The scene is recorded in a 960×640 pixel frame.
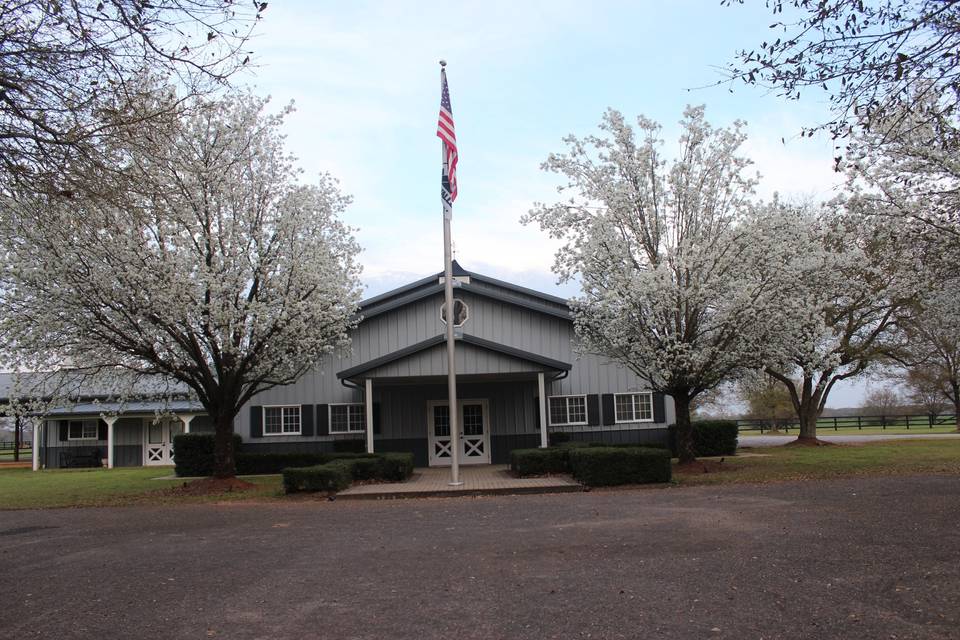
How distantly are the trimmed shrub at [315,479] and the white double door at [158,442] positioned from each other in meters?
15.6

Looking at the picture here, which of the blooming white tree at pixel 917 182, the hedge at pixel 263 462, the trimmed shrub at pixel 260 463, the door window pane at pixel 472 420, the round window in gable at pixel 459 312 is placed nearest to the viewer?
the blooming white tree at pixel 917 182

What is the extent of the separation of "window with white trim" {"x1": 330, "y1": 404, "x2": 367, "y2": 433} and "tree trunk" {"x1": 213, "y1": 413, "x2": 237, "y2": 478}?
556 centimetres

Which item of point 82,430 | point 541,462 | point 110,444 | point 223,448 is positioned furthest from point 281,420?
point 82,430

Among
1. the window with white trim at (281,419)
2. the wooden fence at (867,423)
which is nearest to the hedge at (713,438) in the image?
the window with white trim at (281,419)

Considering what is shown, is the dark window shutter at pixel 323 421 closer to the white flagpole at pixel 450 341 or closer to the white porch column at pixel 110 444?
Result: the white flagpole at pixel 450 341

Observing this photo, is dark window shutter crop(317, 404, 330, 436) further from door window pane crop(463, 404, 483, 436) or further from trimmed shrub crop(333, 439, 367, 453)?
door window pane crop(463, 404, 483, 436)

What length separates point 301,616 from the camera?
21.0 ft

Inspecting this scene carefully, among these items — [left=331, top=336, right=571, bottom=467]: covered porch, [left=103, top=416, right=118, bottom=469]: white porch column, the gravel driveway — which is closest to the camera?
the gravel driveway

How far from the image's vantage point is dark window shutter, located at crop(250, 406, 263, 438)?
24.4m

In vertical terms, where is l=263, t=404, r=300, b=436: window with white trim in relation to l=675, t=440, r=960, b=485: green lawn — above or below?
above

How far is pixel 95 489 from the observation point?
19.9 meters

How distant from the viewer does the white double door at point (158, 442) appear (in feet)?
100

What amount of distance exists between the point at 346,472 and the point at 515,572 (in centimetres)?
990

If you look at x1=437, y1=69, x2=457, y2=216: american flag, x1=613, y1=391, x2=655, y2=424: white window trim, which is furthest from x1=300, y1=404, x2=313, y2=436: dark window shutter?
x1=437, y1=69, x2=457, y2=216: american flag
